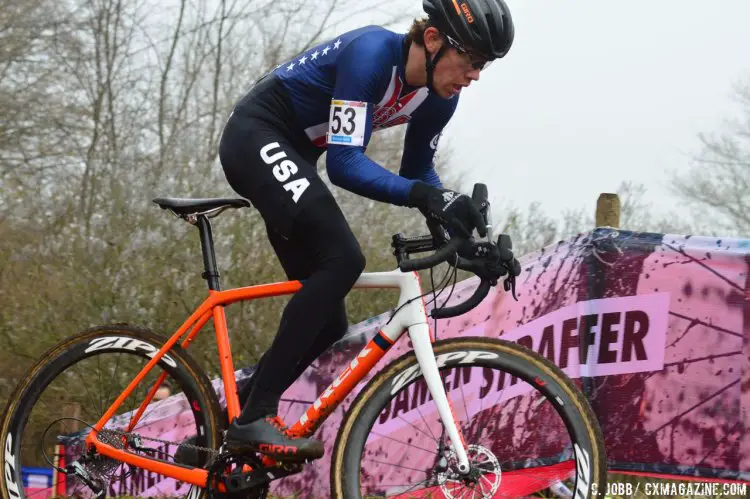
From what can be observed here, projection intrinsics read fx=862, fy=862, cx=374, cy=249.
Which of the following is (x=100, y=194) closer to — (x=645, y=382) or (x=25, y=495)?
(x=25, y=495)

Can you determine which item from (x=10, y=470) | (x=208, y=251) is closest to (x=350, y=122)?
(x=208, y=251)

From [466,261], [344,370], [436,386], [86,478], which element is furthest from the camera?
[86,478]

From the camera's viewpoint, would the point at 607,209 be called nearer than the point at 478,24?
No

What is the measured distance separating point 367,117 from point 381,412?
1096 millimetres

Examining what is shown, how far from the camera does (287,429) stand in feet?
10.7

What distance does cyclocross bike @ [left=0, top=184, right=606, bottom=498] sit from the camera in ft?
9.95

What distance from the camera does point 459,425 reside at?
3.15 m

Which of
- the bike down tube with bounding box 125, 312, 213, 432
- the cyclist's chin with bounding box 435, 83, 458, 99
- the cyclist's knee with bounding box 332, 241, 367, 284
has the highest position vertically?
the cyclist's chin with bounding box 435, 83, 458, 99

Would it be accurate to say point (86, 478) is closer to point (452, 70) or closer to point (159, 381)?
point (159, 381)

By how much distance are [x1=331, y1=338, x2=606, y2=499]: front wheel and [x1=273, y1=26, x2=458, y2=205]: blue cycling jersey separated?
65cm

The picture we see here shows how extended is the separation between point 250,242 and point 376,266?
1.15 metres

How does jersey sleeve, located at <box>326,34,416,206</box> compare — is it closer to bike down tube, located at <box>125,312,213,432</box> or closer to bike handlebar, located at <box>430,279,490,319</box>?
bike handlebar, located at <box>430,279,490,319</box>

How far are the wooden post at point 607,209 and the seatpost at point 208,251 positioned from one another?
9.22 feet

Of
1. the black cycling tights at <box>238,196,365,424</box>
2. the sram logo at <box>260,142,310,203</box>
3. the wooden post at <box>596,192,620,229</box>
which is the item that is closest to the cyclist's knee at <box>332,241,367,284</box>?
the black cycling tights at <box>238,196,365,424</box>
